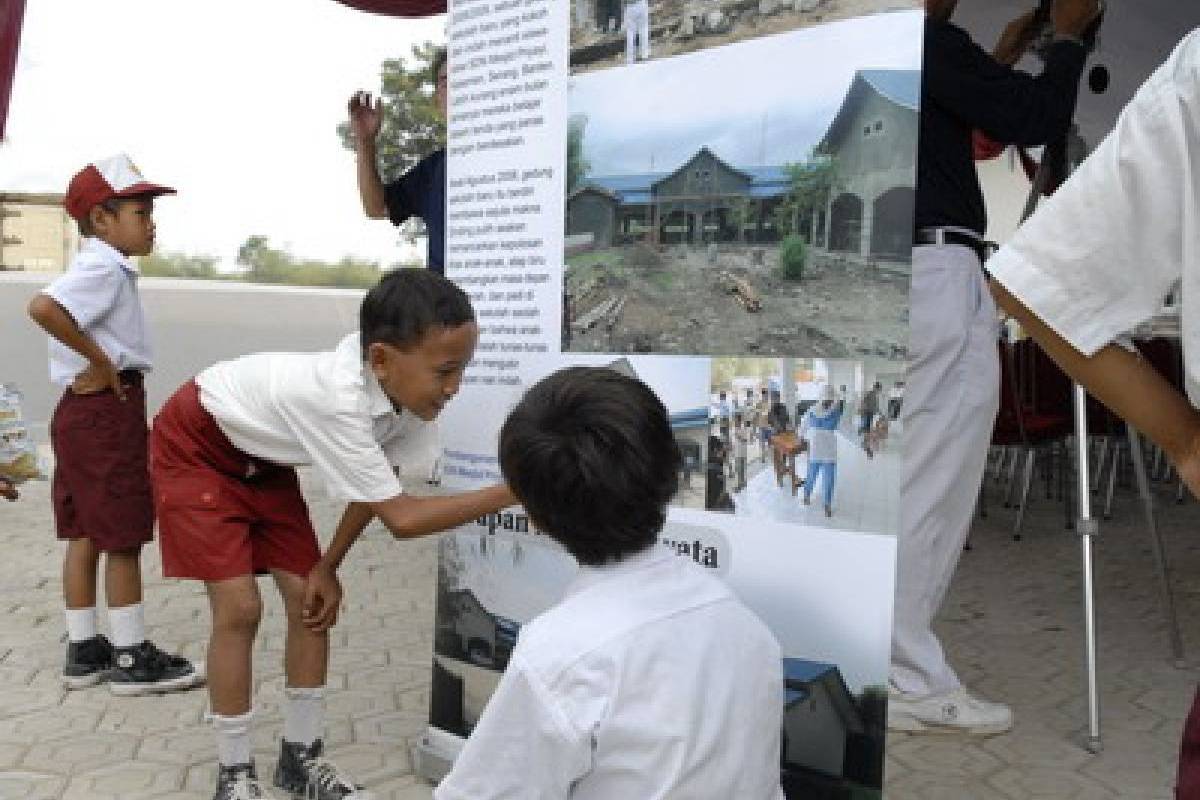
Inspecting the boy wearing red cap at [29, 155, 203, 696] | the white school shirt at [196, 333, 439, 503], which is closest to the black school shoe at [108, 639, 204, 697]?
the boy wearing red cap at [29, 155, 203, 696]

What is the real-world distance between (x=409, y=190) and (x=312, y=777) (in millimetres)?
1599

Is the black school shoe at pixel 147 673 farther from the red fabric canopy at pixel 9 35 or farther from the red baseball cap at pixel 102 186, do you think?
the red fabric canopy at pixel 9 35

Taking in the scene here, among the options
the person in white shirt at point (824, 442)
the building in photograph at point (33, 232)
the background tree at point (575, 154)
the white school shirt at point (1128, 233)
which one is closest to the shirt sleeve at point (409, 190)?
the background tree at point (575, 154)

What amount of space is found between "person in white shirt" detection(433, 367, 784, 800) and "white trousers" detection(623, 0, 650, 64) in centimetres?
89

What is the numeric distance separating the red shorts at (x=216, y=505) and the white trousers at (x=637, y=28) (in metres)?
1.18

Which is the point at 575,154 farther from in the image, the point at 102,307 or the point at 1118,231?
the point at 102,307

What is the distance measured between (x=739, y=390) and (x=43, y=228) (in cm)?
1017

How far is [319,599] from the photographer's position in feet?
7.94

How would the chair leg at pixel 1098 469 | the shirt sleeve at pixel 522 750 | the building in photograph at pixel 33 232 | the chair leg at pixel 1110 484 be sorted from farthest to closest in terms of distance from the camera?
the building in photograph at pixel 33 232 → the chair leg at pixel 1098 469 → the chair leg at pixel 1110 484 → the shirt sleeve at pixel 522 750

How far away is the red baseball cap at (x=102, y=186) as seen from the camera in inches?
130

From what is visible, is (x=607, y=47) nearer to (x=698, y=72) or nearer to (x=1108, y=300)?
(x=698, y=72)

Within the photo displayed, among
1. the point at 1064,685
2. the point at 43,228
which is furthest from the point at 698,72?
the point at 43,228

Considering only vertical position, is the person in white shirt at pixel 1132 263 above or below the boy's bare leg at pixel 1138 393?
above

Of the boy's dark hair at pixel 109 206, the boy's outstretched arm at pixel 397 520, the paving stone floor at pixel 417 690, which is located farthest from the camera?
the boy's dark hair at pixel 109 206
